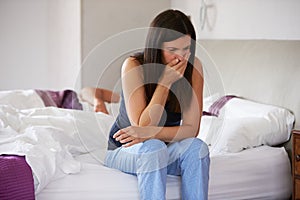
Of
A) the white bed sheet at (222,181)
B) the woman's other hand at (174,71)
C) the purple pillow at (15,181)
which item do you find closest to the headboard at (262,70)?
the white bed sheet at (222,181)

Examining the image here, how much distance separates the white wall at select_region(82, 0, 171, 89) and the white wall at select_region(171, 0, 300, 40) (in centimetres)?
59

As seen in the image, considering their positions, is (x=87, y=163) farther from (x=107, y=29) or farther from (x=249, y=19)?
(x=107, y=29)

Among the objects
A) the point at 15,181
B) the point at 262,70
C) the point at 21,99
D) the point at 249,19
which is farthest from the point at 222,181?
the point at 21,99

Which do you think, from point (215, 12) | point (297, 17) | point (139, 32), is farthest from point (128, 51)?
point (297, 17)

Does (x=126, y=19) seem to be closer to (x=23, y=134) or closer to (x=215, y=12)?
(x=215, y=12)

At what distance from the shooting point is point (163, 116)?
2.14 meters

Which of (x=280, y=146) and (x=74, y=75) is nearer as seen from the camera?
(x=280, y=146)

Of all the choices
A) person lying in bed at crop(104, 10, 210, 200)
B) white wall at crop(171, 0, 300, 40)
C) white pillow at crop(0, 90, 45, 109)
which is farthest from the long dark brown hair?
white pillow at crop(0, 90, 45, 109)

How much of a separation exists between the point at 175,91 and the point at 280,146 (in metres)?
0.72

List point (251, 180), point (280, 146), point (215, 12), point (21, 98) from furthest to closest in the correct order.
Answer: point (215, 12)
point (21, 98)
point (280, 146)
point (251, 180)

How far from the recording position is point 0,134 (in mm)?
2195

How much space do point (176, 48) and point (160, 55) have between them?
71mm

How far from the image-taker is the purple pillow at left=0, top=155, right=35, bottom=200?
1.77 metres

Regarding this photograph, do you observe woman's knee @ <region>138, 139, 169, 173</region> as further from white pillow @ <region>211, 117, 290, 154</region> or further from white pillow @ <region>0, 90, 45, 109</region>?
white pillow @ <region>0, 90, 45, 109</region>
